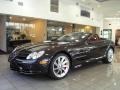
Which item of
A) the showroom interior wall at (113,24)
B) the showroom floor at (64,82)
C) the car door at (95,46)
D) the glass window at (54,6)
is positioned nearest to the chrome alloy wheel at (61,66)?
the showroom floor at (64,82)

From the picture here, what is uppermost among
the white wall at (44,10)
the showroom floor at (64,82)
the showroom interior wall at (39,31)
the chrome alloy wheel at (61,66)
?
the white wall at (44,10)

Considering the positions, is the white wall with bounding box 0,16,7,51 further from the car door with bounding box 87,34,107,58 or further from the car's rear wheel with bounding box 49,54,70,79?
the car's rear wheel with bounding box 49,54,70,79

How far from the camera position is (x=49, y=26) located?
920 cm

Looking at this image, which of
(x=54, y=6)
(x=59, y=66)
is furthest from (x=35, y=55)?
(x=54, y=6)

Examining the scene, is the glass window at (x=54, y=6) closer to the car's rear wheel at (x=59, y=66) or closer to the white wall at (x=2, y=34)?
the white wall at (x=2, y=34)

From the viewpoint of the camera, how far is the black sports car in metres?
3.18

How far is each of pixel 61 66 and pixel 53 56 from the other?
14.3 inches

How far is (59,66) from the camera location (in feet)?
11.4

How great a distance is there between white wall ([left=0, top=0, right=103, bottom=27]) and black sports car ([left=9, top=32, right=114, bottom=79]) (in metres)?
3.51

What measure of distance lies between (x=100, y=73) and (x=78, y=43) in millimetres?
977

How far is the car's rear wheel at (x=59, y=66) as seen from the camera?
3314 millimetres

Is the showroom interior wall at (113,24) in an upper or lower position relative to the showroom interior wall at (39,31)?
upper

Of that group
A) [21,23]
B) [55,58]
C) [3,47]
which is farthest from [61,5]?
[55,58]

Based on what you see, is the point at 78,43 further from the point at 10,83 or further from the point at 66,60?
the point at 10,83
